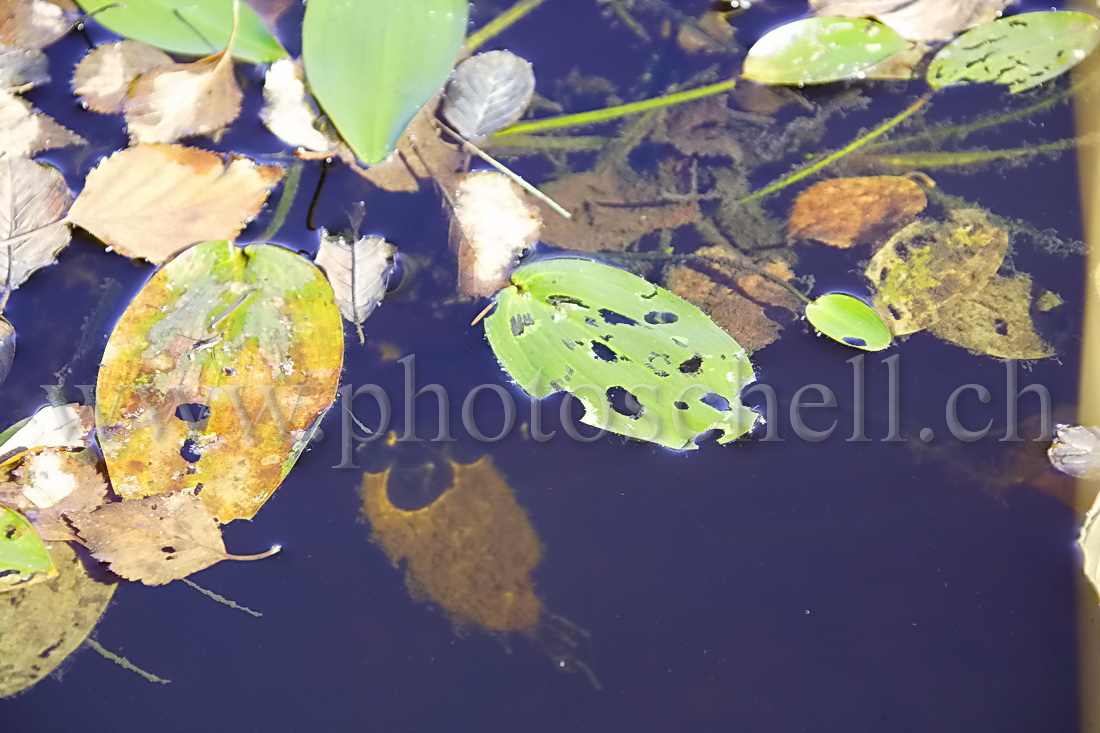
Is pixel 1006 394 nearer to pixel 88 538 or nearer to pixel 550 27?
pixel 550 27

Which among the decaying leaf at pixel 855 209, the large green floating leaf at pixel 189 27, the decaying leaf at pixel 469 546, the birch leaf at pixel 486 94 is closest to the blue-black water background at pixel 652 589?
the decaying leaf at pixel 469 546

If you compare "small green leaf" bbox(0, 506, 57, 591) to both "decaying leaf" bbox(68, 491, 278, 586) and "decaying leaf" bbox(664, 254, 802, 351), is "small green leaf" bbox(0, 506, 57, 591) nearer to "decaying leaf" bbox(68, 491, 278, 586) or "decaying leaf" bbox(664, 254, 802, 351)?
"decaying leaf" bbox(68, 491, 278, 586)

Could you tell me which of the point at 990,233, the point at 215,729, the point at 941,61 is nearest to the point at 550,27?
the point at 941,61

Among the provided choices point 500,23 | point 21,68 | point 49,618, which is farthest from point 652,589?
point 21,68

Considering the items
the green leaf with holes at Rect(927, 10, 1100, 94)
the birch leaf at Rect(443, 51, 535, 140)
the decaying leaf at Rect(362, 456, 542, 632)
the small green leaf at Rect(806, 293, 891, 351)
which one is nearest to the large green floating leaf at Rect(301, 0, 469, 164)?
the birch leaf at Rect(443, 51, 535, 140)

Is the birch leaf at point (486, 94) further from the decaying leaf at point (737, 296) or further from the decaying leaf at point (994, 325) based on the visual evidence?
the decaying leaf at point (994, 325)

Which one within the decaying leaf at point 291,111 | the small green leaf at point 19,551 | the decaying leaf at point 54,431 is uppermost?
the decaying leaf at point 291,111

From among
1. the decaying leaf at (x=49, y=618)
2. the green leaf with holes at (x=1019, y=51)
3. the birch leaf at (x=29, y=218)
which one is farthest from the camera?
the green leaf with holes at (x=1019, y=51)
